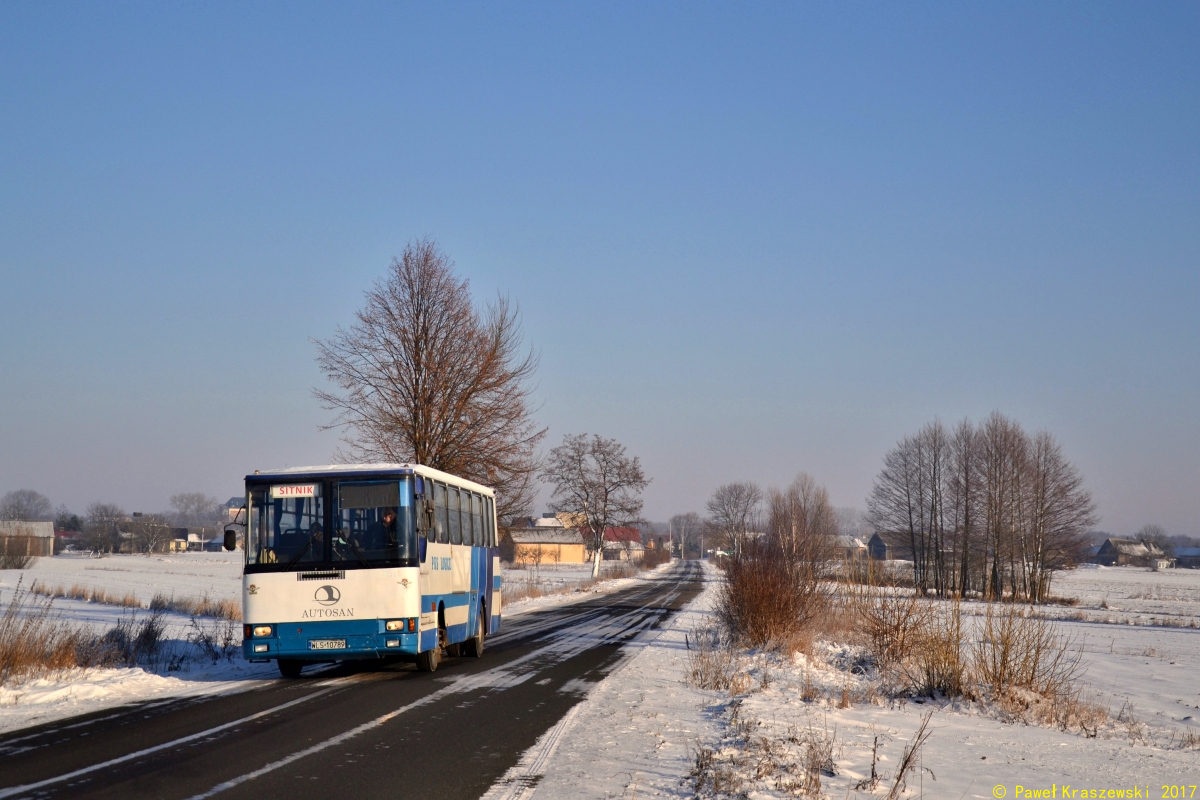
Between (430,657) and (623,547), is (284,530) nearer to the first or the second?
(430,657)

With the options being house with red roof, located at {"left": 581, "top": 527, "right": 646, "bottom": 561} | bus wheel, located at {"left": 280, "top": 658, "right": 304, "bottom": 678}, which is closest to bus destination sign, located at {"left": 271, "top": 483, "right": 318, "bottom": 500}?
bus wheel, located at {"left": 280, "top": 658, "right": 304, "bottom": 678}

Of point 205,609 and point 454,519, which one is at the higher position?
point 454,519

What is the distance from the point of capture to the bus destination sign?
14.7 meters

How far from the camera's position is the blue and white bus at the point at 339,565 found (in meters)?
14.1

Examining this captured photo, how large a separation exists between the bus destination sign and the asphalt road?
2.77m

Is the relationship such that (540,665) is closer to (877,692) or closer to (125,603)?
(877,692)

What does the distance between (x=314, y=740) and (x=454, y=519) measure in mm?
8439

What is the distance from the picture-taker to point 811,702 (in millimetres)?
12023

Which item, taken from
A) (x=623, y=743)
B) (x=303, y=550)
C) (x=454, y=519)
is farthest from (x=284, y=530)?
(x=623, y=743)

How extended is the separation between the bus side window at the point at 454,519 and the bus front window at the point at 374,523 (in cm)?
250

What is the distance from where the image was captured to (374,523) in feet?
48.2

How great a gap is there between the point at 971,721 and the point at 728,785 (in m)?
5.21

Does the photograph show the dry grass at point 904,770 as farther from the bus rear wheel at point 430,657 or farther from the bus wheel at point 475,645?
the bus wheel at point 475,645

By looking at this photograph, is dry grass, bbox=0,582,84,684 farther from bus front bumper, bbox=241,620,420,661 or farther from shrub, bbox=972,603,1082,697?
shrub, bbox=972,603,1082,697
